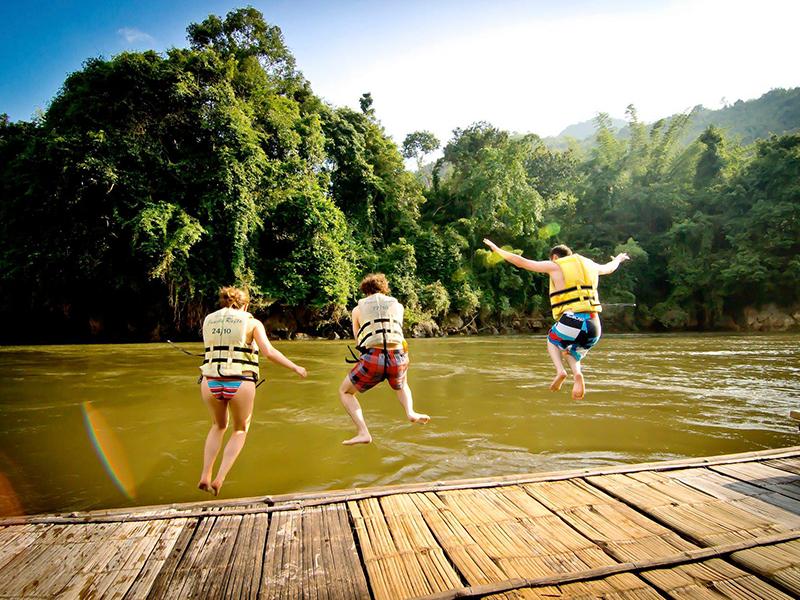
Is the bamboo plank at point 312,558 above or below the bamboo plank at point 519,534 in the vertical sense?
above

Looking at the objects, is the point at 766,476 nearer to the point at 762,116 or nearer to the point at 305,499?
the point at 305,499

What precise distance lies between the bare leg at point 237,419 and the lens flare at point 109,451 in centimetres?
150

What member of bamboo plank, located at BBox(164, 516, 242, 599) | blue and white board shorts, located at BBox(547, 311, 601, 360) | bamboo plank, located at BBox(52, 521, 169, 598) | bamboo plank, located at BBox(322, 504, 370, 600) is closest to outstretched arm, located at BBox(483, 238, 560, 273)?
blue and white board shorts, located at BBox(547, 311, 601, 360)

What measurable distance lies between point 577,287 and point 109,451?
247 inches

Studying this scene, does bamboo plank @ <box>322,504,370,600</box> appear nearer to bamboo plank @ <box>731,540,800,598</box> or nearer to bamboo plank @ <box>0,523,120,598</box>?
bamboo plank @ <box>0,523,120,598</box>

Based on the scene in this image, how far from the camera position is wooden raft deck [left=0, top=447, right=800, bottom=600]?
246 centimetres

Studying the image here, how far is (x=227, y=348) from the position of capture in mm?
3719

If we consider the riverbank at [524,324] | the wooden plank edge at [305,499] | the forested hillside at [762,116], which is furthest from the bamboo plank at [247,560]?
the forested hillside at [762,116]

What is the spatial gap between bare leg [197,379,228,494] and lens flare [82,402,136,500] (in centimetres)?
135

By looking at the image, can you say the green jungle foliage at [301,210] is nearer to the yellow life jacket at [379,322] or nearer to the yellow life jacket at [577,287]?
the yellow life jacket at [379,322]

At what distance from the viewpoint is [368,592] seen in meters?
2.42

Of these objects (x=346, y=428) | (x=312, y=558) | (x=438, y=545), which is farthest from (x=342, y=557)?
(x=346, y=428)

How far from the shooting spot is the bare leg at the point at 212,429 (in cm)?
376

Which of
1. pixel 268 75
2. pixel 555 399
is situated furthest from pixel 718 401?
pixel 268 75
